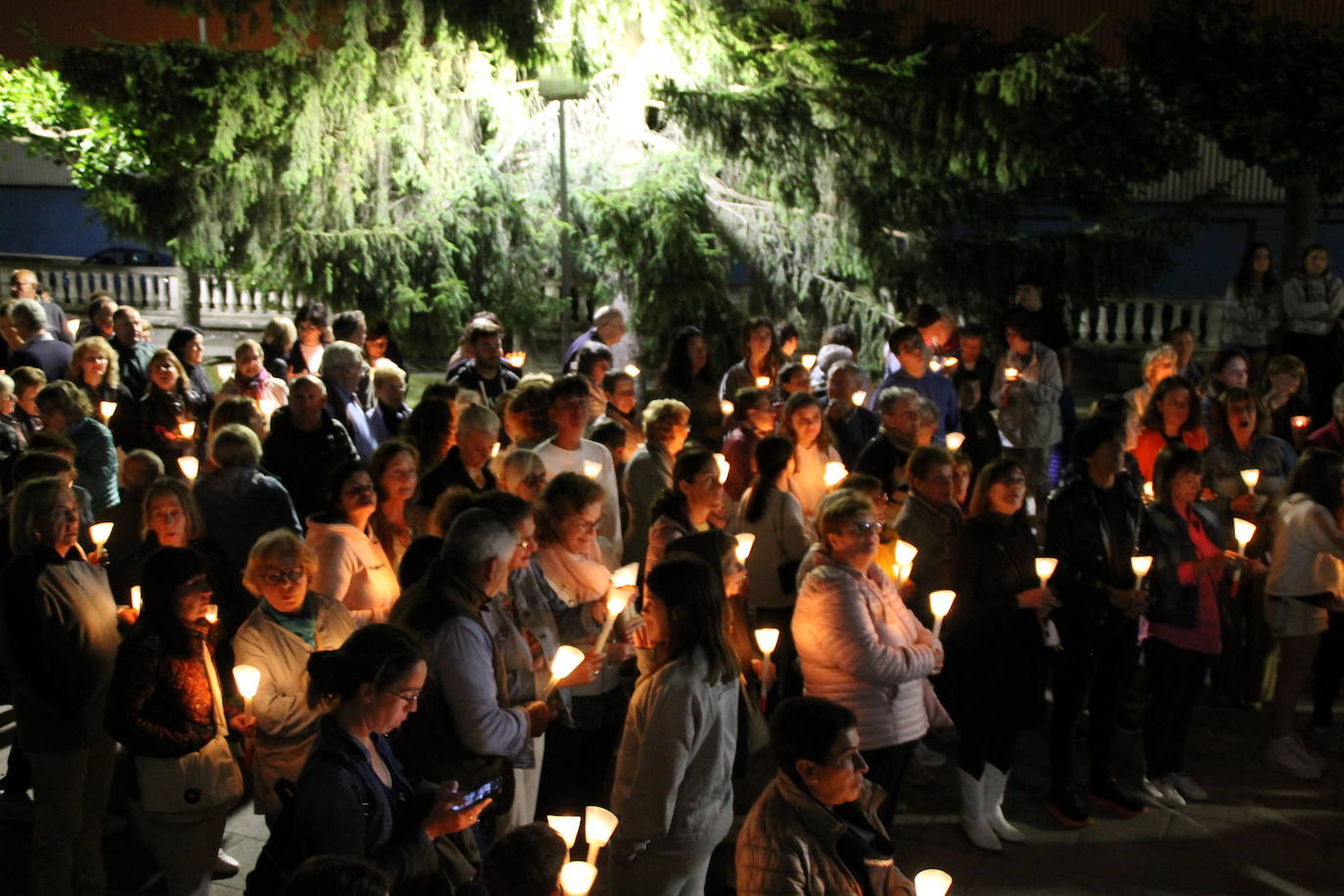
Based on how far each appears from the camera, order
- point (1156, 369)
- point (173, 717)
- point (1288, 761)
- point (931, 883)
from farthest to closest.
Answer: point (1156, 369), point (1288, 761), point (173, 717), point (931, 883)

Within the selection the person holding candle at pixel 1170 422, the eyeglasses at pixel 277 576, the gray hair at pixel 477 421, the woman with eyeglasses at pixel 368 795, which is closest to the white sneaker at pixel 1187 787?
the person holding candle at pixel 1170 422

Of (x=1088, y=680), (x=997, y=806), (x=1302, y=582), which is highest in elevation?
(x=1302, y=582)

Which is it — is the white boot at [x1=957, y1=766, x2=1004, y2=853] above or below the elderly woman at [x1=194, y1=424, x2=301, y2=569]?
below

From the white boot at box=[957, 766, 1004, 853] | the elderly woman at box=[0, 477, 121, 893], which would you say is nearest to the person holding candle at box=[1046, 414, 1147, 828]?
the white boot at box=[957, 766, 1004, 853]

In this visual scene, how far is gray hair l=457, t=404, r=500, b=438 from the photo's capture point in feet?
22.3

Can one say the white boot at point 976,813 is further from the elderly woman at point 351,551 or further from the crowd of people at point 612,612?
the elderly woman at point 351,551

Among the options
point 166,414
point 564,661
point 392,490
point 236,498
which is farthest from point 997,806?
point 166,414

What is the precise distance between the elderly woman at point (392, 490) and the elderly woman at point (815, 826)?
109 inches

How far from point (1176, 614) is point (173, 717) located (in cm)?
431

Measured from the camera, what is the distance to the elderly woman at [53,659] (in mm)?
4812

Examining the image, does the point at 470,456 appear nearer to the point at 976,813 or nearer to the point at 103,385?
the point at 976,813

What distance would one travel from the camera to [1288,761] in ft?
22.2

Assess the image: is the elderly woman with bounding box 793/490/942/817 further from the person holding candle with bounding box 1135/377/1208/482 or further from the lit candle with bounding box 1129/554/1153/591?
the person holding candle with bounding box 1135/377/1208/482

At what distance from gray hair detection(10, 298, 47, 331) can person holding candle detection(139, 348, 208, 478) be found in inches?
64.2
